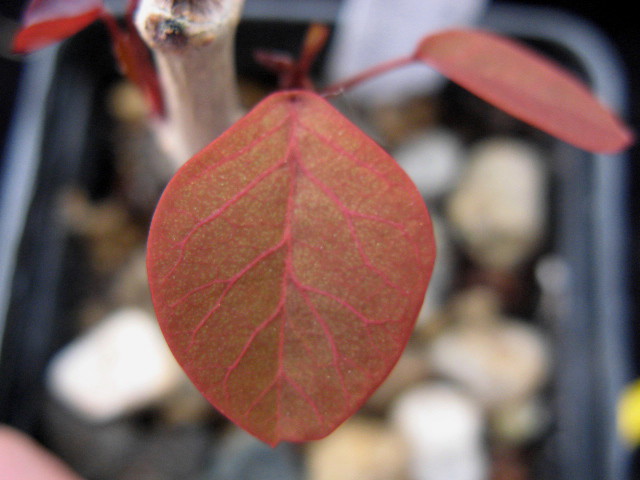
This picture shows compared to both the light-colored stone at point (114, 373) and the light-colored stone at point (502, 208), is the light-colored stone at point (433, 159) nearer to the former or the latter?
the light-colored stone at point (502, 208)

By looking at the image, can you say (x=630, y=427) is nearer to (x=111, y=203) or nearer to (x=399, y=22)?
(x=399, y=22)

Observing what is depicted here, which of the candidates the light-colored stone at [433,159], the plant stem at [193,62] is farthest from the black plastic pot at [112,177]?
the plant stem at [193,62]

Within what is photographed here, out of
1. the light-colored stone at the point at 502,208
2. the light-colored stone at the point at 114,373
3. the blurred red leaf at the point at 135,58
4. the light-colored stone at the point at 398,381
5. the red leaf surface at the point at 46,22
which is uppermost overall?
the red leaf surface at the point at 46,22

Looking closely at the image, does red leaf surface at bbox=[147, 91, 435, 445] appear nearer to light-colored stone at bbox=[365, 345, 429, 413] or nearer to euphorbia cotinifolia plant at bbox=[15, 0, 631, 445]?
euphorbia cotinifolia plant at bbox=[15, 0, 631, 445]

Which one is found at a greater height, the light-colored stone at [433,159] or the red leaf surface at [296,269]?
the red leaf surface at [296,269]

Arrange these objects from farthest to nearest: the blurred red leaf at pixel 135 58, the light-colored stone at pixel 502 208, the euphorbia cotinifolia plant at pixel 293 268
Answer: the light-colored stone at pixel 502 208 < the blurred red leaf at pixel 135 58 < the euphorbia cotinifolia plant at pixel 293 268

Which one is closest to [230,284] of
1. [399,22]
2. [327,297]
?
[327,297]
